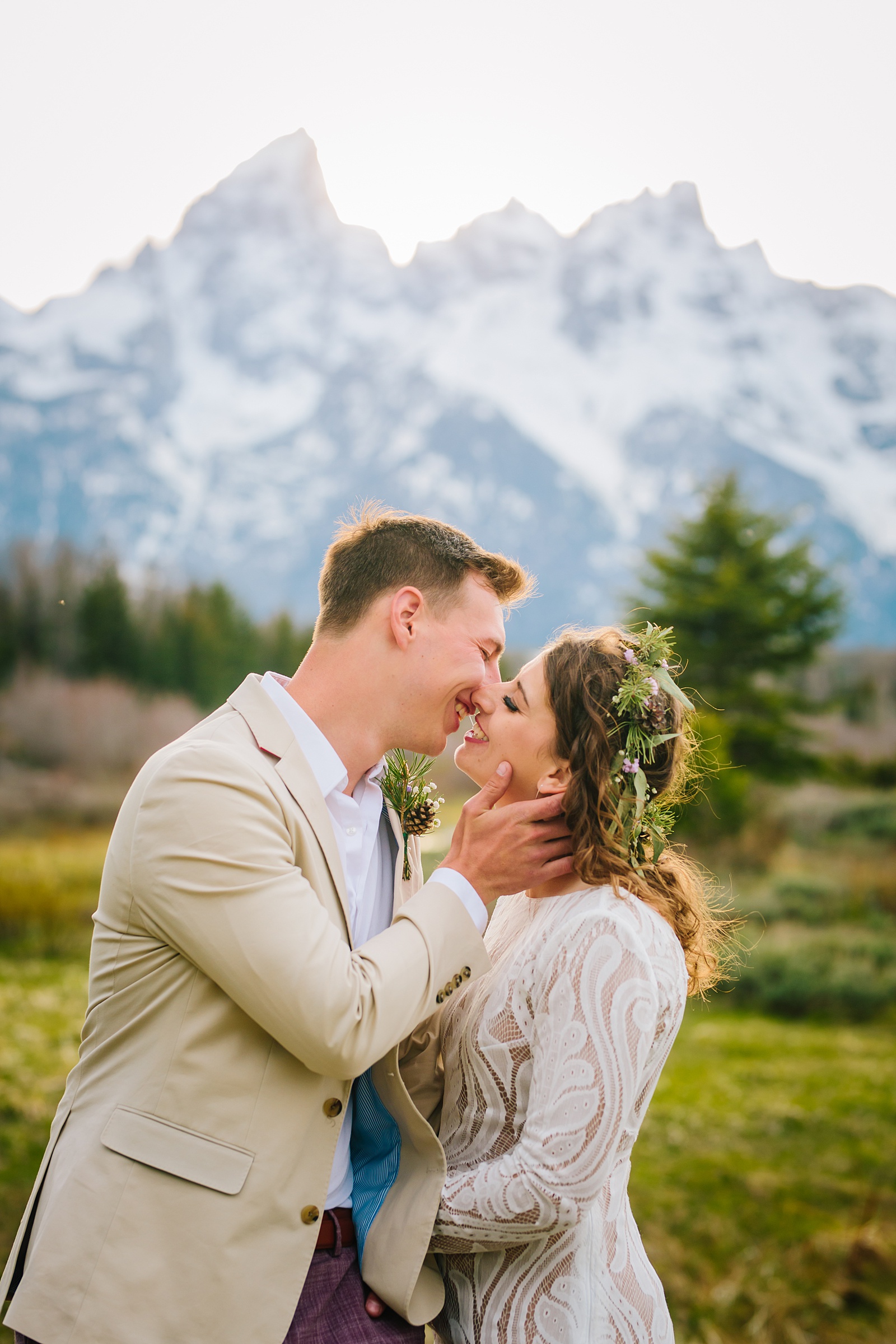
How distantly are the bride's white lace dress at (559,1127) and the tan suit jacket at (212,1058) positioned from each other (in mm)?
233

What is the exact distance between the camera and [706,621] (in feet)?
54.9

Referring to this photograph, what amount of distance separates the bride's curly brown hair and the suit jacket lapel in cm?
68

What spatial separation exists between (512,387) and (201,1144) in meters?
94.5

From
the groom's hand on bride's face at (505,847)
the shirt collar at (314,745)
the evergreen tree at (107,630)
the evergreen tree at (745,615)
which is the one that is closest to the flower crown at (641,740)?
the groom's hand on bride's face at (505,847)

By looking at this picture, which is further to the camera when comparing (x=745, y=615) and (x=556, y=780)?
(x=745, y=615)

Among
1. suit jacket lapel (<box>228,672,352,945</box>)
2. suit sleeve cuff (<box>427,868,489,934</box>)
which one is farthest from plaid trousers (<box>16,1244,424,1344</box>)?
suit sleeve cuff (<box>427,868,489,934</box>)

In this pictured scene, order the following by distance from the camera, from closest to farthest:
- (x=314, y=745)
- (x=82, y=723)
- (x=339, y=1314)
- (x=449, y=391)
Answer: (x=339, y=1314) → (x=314, y=745) → (x=82, y=723) → (x=449, y=391)

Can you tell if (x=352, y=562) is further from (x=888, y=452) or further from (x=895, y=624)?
(x=888, y=452)

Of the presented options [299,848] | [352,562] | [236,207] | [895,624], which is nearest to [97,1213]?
[299,848]

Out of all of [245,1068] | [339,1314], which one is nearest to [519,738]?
[245,1068]

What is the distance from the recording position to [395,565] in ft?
8.98

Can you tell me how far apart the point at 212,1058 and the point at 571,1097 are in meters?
0.82

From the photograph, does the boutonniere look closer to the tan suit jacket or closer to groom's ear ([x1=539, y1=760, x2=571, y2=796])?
groom's ear ([x1=539, y1=760, x2=571, y2=796])

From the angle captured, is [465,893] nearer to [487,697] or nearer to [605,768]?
[605,768]
